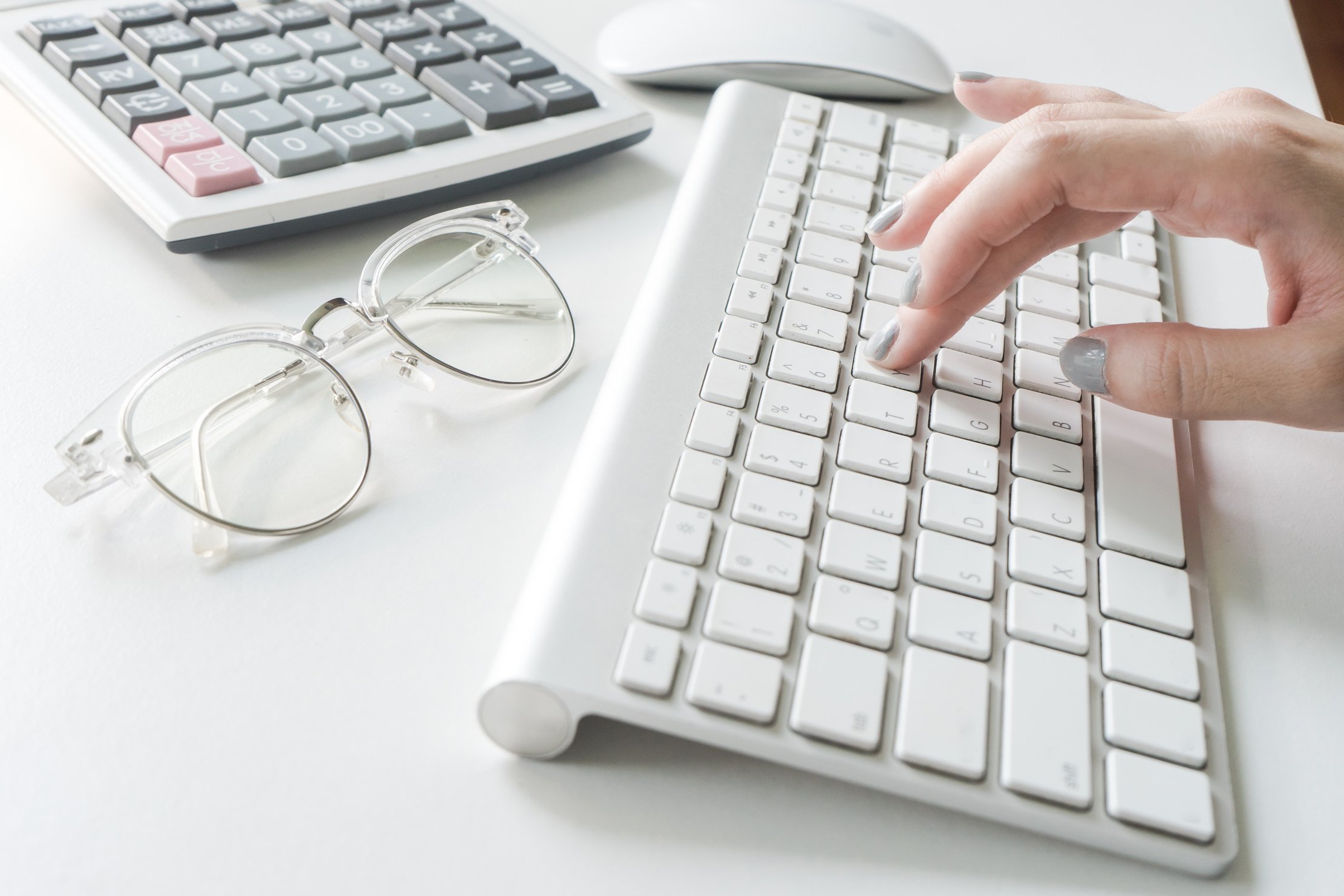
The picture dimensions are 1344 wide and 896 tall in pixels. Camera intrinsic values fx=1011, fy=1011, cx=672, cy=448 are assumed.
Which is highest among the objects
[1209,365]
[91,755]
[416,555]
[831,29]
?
[831,29]

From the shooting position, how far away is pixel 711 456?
38cm

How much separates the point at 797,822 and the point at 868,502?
0.39 feet

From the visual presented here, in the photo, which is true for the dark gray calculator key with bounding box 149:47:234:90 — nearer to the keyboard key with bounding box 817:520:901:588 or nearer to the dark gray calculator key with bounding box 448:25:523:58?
the dark gray calculator key with bounding box 448:25:523:58

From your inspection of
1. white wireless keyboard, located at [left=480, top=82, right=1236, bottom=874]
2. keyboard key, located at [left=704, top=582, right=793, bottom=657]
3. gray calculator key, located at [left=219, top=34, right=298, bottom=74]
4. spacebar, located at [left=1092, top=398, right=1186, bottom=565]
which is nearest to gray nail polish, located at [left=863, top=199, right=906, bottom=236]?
white wireless keyboard, located at [left=480, top=82, right=1236, bottom=874]

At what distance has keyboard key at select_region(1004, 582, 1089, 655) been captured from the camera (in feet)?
1.13

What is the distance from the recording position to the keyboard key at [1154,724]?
322mm

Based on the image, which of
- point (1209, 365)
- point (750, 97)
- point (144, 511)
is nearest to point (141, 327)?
point (144, 511)

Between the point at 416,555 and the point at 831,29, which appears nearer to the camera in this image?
the point at 416,555

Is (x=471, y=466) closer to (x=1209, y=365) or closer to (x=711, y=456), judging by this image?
(x=711, y=456)

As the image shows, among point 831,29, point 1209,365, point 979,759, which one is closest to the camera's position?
point 979,759

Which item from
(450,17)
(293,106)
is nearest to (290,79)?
(293,106)

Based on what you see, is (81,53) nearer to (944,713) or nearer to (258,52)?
(258,52)

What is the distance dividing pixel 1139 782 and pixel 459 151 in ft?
1.44

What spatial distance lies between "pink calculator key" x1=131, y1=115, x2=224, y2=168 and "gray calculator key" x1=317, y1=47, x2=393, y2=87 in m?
0.09
